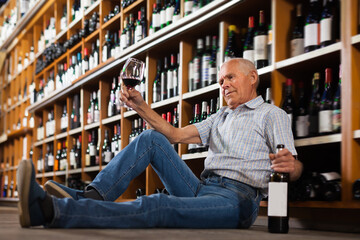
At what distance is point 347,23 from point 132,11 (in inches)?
85.8

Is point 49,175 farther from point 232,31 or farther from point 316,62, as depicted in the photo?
point 316,62

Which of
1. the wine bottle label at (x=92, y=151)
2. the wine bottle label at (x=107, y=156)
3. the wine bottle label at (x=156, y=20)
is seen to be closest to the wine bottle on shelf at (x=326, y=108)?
the wine bottle label at (x=156, y=20)

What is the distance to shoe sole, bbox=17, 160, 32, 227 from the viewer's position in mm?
Answer: 1531

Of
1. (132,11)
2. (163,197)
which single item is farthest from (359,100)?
(132,11)

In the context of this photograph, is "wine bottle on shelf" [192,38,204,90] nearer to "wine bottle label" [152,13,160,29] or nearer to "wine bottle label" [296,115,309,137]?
"wine bottle label" [152,13,160,29]

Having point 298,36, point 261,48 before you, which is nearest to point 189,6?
point 261,48

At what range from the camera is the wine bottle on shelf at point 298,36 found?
2.30 meters

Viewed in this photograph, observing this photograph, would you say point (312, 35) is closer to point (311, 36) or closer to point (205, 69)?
point (311, 36)

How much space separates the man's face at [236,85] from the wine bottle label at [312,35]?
281 mm

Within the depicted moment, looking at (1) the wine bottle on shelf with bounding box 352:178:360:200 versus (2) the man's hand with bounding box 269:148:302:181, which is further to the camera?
(1) the wine bottle on shelf with bounding box 352:178:360:200

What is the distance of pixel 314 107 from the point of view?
237 centimetres

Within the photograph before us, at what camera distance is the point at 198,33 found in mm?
3062

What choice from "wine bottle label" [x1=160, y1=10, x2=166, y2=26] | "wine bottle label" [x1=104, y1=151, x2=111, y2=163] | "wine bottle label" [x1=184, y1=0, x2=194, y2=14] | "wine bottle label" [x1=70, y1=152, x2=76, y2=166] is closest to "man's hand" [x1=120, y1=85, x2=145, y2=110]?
"wine bottle label" [x1=184, y1=0, x2=194, y2=14]

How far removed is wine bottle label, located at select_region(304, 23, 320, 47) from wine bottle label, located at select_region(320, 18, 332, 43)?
0.03 m
